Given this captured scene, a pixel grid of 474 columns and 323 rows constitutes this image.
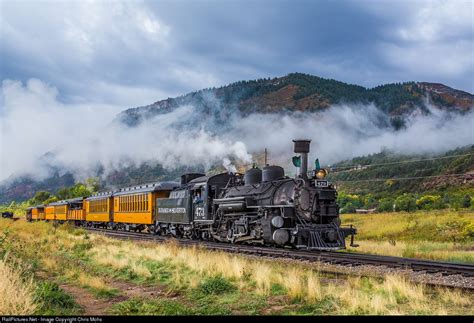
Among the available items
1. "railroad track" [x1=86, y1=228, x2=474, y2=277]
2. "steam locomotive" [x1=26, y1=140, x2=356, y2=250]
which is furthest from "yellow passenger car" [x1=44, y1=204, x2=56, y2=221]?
"railroad track" [x1=86, y1=228, x2=474, y2=277]

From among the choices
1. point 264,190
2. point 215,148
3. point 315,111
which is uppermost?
point 315,111

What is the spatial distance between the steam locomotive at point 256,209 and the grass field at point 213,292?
11.4 feet

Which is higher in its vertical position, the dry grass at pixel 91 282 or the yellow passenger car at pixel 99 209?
the yellow passenger car at pixel 99 209

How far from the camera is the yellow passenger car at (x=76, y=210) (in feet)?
191

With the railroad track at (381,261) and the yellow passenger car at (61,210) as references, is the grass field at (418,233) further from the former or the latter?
the yellow passenger car at (61,210)

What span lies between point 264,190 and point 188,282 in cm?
879

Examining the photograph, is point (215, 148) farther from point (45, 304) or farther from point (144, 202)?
point (45, 304)

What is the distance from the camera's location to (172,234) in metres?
31.9

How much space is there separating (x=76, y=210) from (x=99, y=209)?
39.5ft

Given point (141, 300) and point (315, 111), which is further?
point (315, 111)

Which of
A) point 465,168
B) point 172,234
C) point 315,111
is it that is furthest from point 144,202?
point 315,111

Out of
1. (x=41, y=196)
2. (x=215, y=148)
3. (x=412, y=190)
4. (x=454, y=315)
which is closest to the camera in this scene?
(x=454, y=315)

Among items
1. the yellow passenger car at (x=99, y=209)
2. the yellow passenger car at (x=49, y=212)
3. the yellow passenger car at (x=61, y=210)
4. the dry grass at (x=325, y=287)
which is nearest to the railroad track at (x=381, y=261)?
the dry grass at (x=325, y=287)

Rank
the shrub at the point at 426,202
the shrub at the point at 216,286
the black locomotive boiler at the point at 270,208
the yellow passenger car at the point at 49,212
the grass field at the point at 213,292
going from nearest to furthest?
the grass field at the point at 213,292 → the shrub at the point at 216,286 → the black locomotive boiler at the point at 270,208 → the shrub at the point at 426,202 → the yellow passenger car at the point at 49,212
